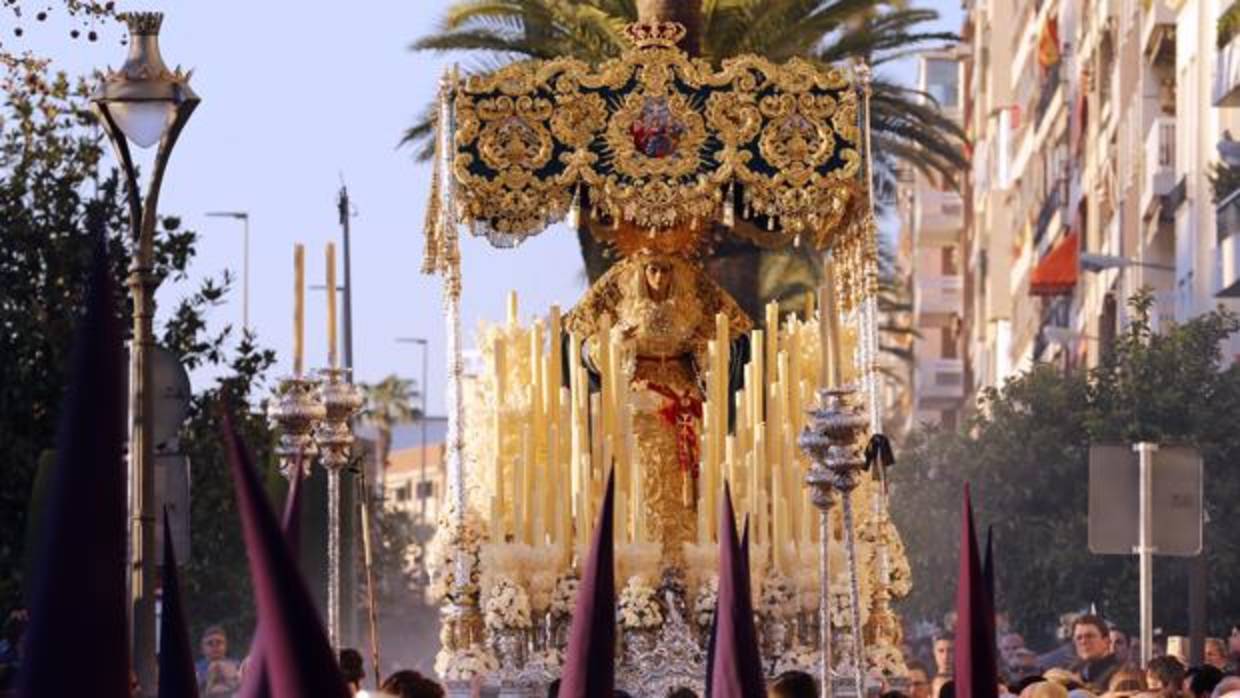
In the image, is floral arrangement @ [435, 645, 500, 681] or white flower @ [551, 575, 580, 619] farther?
white flower @ [551, 575, 580, 619]

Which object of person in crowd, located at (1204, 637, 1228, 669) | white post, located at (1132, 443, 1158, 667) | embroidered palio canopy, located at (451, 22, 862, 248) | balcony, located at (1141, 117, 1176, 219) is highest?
balcony, located at (1141, 117, 1176, 219)

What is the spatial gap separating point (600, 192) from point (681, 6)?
193cm

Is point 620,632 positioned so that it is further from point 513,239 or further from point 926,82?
point 926,82

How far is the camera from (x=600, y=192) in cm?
2325

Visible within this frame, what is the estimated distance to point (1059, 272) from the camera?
7619cm

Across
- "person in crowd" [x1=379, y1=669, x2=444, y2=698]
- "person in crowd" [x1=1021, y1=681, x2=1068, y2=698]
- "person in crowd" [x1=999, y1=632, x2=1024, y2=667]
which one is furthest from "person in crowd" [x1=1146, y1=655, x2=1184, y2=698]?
"person in crowd" [x1=999, y1=632, x2=1024, y2=667]

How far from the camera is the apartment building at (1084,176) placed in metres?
52.6

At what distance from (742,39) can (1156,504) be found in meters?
14.0

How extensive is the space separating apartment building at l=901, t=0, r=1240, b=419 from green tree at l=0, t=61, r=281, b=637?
11.6 meters

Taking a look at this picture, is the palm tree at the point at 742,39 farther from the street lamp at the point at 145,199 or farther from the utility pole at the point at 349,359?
the street lamp at the point at 145,199

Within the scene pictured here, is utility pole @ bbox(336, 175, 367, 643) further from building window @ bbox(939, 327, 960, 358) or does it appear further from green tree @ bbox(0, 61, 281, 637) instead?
building window @ bbox(939, 327, 960, 358)

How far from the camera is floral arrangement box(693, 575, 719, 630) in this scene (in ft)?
74.7

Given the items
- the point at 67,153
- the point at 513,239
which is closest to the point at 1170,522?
the point at 513,239

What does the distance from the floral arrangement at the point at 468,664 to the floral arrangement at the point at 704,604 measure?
1.14 meters
